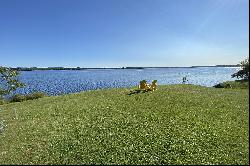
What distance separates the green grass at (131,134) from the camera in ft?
61.1

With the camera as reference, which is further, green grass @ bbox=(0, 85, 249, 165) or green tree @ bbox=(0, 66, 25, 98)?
green tree @ bbox=(0, 66, 25, 98)

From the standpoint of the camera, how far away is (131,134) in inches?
920

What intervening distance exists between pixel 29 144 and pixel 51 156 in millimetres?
3683

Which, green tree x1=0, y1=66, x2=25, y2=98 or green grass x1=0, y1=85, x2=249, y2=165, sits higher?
green tree x1=0, y1=66, x2=25, y2=98

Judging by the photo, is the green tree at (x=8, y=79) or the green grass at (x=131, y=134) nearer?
the green grass at (x=131, y=134)

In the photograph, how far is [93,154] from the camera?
19234 millimetres

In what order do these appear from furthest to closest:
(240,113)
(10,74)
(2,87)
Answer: (2,87)
(10,74)
(240,113)

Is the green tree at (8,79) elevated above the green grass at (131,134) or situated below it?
above

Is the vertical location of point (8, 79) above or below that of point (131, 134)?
above

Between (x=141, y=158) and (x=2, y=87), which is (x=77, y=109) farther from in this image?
(x=141, y=158)

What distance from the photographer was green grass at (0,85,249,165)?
18.6 metres

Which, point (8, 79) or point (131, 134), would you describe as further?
point (8, 79)

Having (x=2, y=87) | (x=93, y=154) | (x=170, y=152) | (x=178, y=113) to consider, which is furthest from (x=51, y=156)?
(x=2, y=87)

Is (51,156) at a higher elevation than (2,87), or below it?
below
